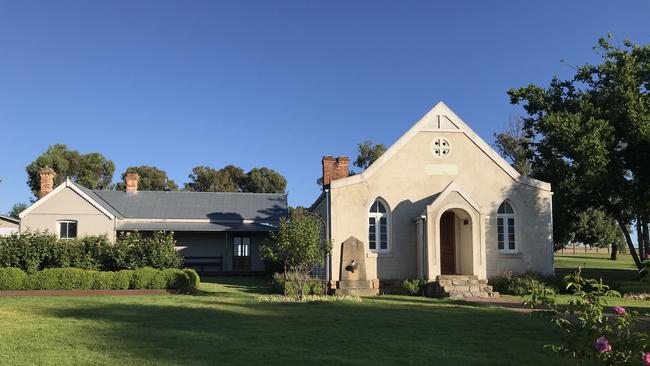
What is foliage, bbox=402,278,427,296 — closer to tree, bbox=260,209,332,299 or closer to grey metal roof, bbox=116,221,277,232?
tree, bbox=260,209,332,299

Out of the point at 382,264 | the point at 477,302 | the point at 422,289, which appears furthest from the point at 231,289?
the point at 477,302

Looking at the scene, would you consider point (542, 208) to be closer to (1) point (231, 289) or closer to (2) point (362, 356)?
(1) point (231, 289)

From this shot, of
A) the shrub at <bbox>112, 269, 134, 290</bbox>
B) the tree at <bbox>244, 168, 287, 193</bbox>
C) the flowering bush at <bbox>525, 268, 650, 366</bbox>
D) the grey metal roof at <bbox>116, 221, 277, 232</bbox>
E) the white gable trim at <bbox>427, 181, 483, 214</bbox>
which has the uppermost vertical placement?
the tree at <bbox>244, 168, 287, 193</bbox>

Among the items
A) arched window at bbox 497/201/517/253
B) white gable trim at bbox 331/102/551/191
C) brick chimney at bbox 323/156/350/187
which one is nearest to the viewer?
white gable trim at bbox 331/102/551/191

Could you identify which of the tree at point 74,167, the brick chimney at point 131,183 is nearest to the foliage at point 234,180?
the tree at point 74,167

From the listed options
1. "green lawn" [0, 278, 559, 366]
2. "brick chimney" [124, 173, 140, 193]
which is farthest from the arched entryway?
"brick chimney" [124, 173, 140, 193]

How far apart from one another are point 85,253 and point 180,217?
1211cm

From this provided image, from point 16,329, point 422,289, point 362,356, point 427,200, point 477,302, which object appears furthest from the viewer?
point 427,200

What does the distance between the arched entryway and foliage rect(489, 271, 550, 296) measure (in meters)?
1.29

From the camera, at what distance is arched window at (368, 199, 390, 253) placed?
2206 centimetres

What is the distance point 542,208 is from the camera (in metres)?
22.8

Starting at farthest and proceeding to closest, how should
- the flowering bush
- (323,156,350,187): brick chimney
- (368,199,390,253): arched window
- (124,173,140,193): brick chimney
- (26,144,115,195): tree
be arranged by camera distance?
(26,144,115,195): tree
(124,173,140,193): brick chimney
(323,156,350,187): brick chimney
(368,199,390,253): arched window
the flowering bush

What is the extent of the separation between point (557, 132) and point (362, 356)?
15.5 metres

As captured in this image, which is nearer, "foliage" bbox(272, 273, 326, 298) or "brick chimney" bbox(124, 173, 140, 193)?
"foliage" bbox(272, 273, 326, 298)
